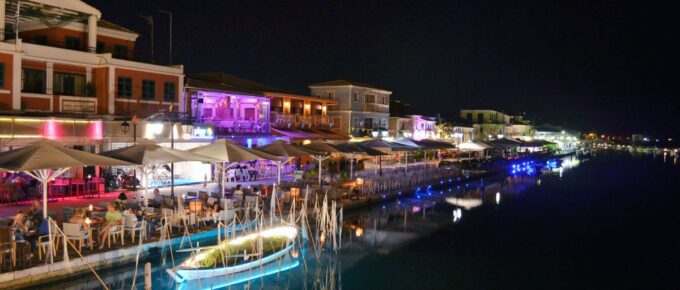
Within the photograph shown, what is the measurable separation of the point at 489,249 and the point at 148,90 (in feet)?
63.1

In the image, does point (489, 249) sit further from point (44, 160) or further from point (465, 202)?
point (44, 160)

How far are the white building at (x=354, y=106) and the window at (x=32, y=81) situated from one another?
1268 inches

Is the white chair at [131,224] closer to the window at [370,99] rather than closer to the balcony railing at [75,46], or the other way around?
the balcony railing at [75,46]

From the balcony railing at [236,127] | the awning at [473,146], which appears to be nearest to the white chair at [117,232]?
the balcony railing at [236,127]

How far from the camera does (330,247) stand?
20.8 meters

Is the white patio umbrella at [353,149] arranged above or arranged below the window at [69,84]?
below

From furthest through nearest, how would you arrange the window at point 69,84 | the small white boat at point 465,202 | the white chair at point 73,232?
the small white boat at point 465,202 → the window at point 69,84 → the white chair at point 73,232

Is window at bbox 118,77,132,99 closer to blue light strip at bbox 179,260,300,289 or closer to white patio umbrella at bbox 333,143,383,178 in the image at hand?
white patio umbrella at bbox 333,143,383,178

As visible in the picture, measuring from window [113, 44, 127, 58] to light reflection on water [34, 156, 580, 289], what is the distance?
51.4 feet

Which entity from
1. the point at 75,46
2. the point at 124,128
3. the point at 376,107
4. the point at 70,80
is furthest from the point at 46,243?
the point at 376,107

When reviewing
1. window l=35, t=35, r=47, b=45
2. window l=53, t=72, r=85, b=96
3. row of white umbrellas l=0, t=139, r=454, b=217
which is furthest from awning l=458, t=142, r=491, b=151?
window l=35, t=35, r=47, b=45

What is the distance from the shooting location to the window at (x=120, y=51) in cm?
3185

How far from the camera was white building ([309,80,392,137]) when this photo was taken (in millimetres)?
56281

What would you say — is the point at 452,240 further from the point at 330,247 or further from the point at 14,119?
the point at 14,119
